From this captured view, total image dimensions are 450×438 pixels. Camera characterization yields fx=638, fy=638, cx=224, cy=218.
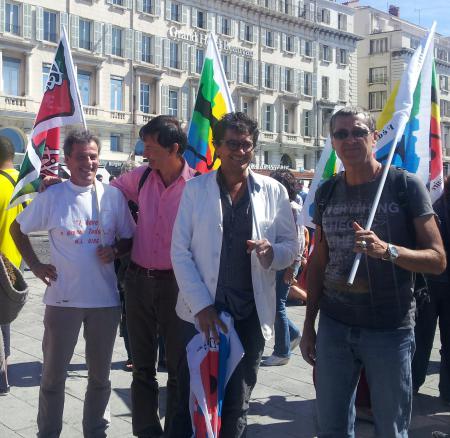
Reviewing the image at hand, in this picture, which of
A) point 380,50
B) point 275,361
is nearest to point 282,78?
point 380,50

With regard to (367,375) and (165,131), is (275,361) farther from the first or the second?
(367,375)

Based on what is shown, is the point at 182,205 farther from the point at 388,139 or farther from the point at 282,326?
the point at 282,326

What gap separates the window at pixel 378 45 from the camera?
61.3 metres

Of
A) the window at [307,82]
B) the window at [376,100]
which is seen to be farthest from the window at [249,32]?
the window at [376,100]

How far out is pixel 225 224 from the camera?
10.2ft

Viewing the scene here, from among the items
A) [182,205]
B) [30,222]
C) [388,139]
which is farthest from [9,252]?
[388,139]

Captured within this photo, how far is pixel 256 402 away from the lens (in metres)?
4.64

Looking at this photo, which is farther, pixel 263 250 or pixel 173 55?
pixel 173 55

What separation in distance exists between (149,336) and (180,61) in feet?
131

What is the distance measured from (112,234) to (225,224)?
0.84m

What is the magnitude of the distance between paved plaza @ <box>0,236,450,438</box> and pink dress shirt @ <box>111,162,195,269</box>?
1.20 m

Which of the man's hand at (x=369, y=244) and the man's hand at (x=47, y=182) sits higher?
the man's hand at (x=47, y=182)

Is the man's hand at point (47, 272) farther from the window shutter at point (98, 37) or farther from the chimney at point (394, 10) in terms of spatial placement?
the chimney at point (394, 10)

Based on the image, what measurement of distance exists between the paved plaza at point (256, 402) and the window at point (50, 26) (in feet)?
106
